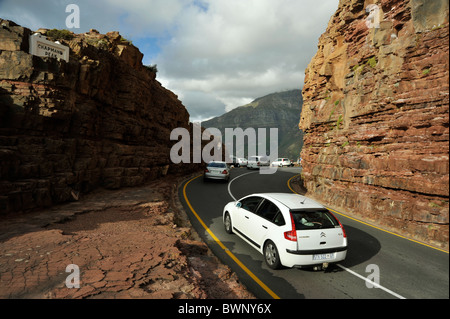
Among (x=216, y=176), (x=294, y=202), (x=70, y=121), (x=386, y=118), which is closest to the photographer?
(x=294, y=202)

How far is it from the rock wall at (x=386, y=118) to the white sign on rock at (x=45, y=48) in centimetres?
1459

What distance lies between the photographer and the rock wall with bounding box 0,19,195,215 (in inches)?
368

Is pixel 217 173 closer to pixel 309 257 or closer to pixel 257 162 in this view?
pixel 309 257

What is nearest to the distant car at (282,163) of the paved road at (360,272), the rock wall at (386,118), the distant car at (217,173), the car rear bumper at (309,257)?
the distant car at (217,173)

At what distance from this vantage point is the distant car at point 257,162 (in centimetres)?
3509

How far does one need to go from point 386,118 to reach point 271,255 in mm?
9015

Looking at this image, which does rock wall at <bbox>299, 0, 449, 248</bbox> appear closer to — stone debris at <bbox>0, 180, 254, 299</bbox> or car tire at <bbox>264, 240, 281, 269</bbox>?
car tire at <bbox>264, 240, 281, 269</bbox>

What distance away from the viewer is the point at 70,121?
38.4ft

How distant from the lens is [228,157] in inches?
1907

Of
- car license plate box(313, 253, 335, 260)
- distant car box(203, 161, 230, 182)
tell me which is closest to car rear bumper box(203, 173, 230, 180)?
distant car box(203, 161, 230, 182)

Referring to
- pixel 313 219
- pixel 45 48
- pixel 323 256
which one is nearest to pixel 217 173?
pixel 45 48
